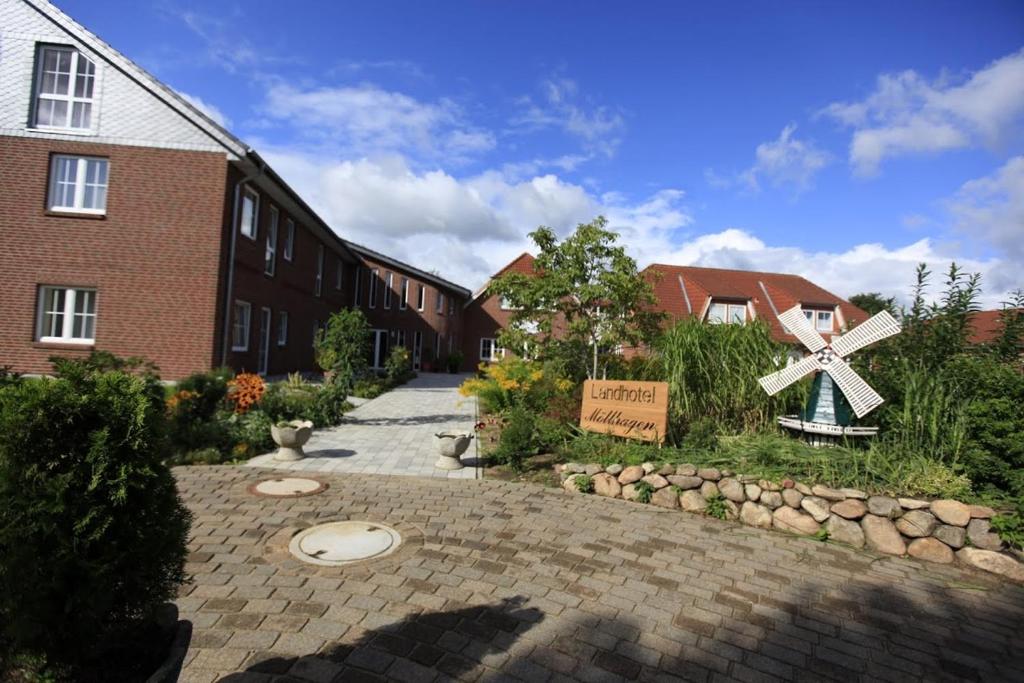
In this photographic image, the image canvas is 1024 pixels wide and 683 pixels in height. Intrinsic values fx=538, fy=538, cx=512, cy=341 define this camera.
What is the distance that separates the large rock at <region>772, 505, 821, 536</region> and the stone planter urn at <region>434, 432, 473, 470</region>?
152 inches

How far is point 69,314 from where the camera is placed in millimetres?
13531

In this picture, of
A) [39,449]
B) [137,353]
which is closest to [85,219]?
[137,353]

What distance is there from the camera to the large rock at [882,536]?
16.4ft

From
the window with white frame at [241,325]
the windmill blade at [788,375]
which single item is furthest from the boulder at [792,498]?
the window with white frame at [241,325]

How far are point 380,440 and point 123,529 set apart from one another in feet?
24.0

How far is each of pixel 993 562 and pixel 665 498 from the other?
2.80 meters

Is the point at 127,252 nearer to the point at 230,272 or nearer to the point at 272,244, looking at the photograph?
the point at 230,272

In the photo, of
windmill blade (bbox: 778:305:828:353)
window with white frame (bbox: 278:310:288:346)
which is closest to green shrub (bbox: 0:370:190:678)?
windmill blade (bbox: 778:305:828:353)

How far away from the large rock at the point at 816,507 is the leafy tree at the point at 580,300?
4441mm

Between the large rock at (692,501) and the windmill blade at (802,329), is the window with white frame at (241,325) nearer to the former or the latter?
the large rock at (692,501)

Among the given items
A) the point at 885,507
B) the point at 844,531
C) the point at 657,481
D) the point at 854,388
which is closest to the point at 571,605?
the point at 657,481

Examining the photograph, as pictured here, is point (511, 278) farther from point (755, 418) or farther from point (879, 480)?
point (879, 480)

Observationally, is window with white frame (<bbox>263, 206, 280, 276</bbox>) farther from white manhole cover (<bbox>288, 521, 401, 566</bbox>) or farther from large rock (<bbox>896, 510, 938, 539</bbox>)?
large rock (<bbox>896, 510, 938, 539</bbox>)

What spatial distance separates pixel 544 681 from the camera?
8.82 feet
